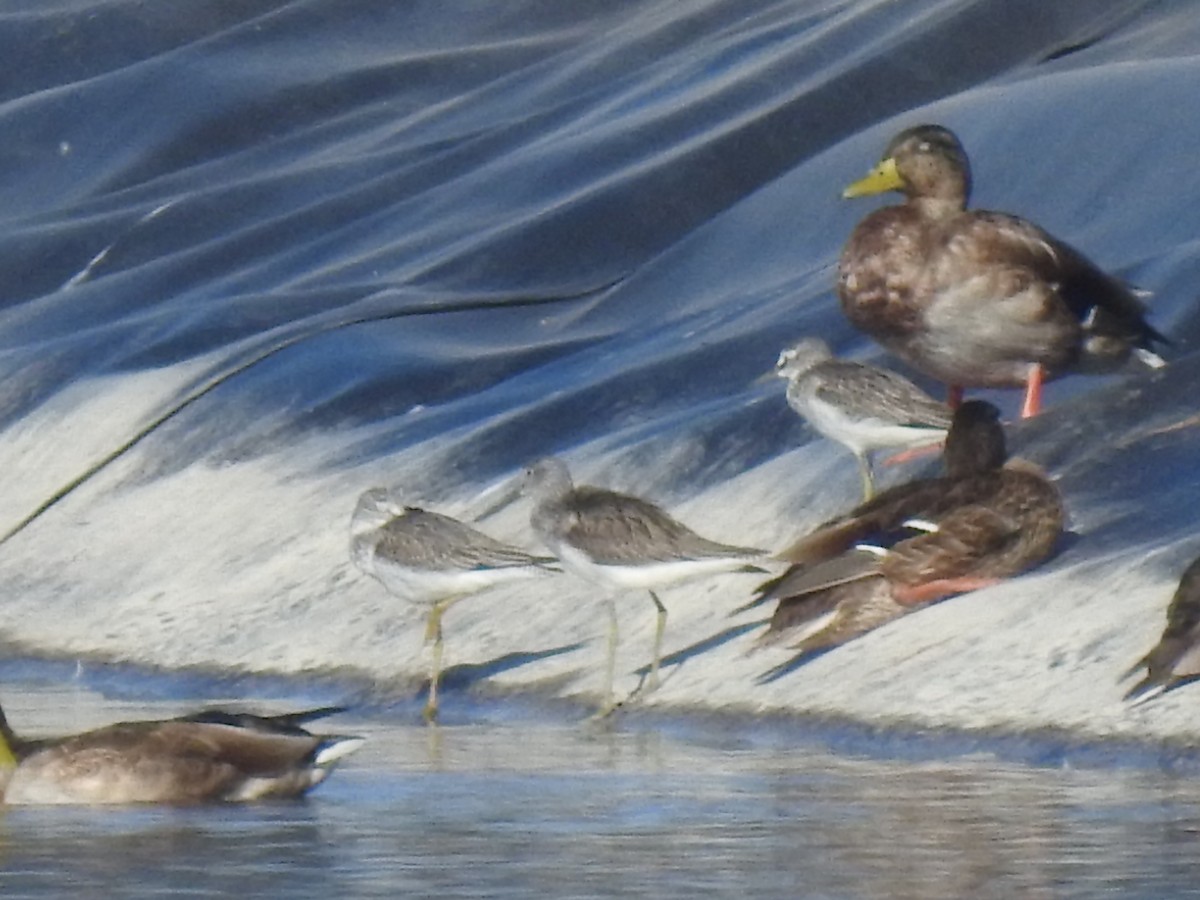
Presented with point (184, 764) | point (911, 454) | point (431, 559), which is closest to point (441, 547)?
point (431, 559)

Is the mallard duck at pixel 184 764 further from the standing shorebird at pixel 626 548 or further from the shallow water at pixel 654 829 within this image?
the standing shorebird at pixel 626 548

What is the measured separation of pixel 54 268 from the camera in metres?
27.3

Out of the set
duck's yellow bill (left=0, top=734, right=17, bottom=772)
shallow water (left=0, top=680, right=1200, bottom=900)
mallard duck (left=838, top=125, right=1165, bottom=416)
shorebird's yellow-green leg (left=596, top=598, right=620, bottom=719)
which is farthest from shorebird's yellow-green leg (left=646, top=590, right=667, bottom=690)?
duck's yellow bill (left=0, top=734, right=17, bottom=772)

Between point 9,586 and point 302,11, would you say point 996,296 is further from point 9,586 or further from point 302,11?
point 302,11

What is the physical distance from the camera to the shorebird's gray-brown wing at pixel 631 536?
13188mm

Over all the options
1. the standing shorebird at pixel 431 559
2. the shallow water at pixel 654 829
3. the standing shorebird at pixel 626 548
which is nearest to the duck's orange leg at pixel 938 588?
the standing shorebird at pixel 626 548

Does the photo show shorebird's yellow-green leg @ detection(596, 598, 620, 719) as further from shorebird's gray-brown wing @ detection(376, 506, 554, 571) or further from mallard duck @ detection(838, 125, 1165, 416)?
mallard duck @ detection(838, 125, 1165, 416)

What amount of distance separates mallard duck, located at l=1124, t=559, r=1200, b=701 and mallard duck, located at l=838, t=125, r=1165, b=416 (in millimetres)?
3842

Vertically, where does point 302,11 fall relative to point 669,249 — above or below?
above

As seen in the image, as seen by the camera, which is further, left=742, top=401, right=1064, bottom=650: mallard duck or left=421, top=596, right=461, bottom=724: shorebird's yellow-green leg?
left=421, top=596, right=461, bottom=724: shorebird's yellow-green leg

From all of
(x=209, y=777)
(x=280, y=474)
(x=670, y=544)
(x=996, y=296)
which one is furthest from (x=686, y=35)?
(x=209, y=777)

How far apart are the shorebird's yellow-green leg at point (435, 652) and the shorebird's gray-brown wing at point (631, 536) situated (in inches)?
30.8

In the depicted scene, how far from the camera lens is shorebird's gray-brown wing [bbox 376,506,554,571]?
44.9 feet

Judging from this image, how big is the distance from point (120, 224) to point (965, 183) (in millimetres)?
13499
